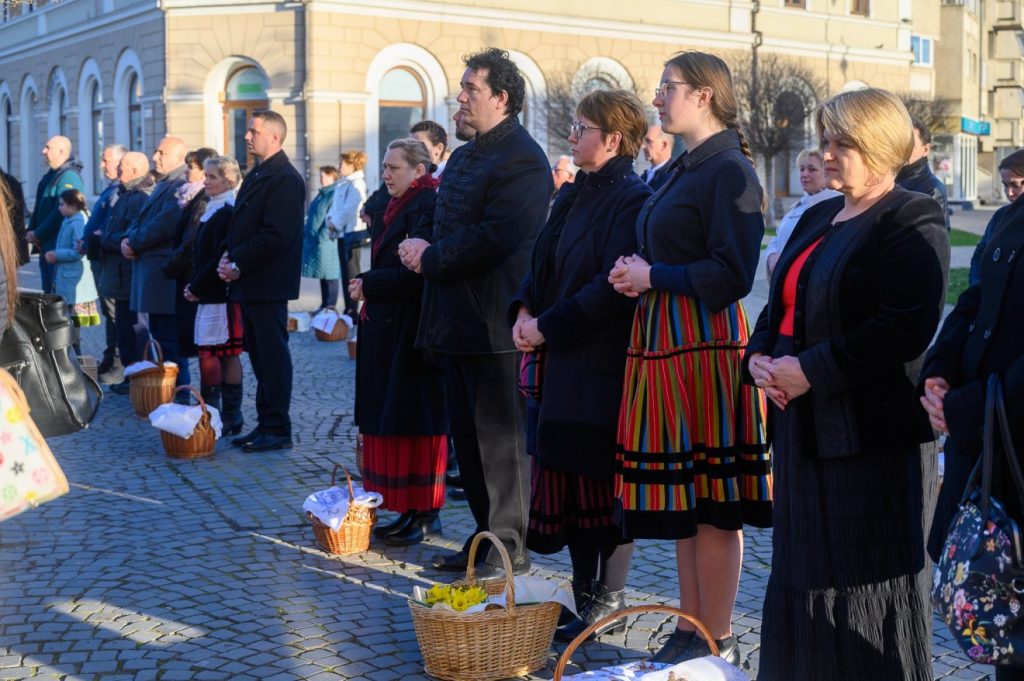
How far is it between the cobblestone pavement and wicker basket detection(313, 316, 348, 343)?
583 cm

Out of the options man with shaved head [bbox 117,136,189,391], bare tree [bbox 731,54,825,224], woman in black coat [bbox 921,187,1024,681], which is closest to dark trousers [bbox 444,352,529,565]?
woman in black coat [bbox 921,187,1024,681]

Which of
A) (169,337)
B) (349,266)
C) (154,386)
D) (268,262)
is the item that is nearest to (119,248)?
(169,337)

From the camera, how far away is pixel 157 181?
428 inches

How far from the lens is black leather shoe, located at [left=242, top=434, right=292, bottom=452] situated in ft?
27.4

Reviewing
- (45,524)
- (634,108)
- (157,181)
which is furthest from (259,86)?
(634,108)

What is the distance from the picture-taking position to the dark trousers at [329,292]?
15531mm

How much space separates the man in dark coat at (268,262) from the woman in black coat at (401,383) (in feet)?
6.87

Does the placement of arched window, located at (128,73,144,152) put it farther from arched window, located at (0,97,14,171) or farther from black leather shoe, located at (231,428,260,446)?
black leather shoe, located at (231,428,260,446)

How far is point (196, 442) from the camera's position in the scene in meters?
8.12

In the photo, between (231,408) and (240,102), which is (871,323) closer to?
(231,408)

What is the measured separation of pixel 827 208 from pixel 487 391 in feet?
6.93

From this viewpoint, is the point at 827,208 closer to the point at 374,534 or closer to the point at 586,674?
the point at 586,674

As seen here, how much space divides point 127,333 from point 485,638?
24.6 ft

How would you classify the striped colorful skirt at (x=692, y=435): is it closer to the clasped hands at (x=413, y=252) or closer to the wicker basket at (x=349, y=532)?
the clasped hands at (x=413, y=252)
